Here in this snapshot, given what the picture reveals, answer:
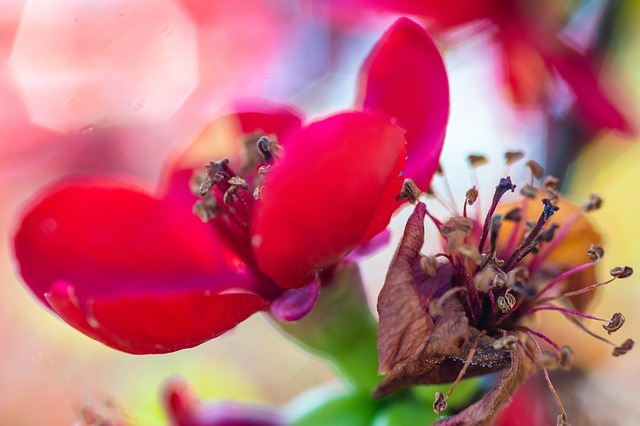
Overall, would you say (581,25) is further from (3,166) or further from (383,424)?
(3,166)

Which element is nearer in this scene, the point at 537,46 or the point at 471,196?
the point at 471,196

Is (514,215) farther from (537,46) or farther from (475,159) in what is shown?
(537,46)

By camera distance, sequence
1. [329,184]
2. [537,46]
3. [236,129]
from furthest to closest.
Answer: [537,46], [236,129], [329,184]

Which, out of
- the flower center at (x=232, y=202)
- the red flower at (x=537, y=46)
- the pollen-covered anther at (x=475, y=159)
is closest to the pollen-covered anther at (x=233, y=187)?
the flower center at (x=232, y=202)

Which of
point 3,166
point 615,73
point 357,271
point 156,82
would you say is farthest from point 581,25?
point 3,166

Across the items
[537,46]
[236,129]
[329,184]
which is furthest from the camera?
[537,46]

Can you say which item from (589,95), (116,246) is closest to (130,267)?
(116,246)

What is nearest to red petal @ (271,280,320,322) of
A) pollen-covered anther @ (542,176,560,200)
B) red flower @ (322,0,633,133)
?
pollen-covered anther @ (542,176,560,200)

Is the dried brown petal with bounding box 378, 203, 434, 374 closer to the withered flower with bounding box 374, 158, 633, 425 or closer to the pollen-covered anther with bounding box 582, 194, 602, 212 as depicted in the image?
the withered flower with bounding box 374, 158, 633, 425
